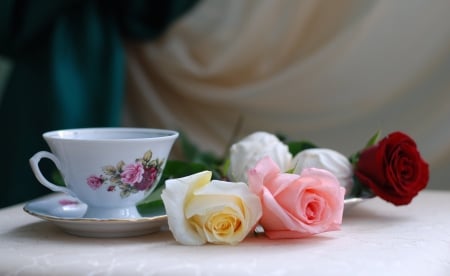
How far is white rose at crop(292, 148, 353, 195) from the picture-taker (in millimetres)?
690

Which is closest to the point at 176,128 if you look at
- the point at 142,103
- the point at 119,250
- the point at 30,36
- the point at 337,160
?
the point at 142,103

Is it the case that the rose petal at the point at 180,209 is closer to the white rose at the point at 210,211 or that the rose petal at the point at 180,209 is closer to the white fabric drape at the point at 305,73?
the white rose at the point at 210,211

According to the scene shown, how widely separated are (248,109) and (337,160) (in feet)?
1.48

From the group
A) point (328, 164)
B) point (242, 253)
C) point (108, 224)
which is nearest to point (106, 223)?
point (108, 224)

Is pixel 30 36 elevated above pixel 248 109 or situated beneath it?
elevated above

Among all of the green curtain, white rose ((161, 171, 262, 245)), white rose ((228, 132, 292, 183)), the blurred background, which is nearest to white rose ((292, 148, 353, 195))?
white rose ((228, 132, 292, 183))

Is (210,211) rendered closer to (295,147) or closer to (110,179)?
(110,179)

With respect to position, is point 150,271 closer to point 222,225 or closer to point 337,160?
point 222,225

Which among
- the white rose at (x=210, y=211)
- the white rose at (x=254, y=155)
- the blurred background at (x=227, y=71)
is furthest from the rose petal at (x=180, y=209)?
the blurred background at (x=227, y=71)

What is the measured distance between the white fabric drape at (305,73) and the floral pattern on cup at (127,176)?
0.49 metres

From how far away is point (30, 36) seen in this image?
1158 mm

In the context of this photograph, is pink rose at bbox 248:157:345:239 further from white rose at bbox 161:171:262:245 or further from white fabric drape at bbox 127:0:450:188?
white fabric drape at bbox 127:0:450:188

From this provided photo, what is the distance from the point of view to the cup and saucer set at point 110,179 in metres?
0.60

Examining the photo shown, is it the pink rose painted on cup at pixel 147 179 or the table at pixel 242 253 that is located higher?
the pink rose painted on cup at pixel 147 179
